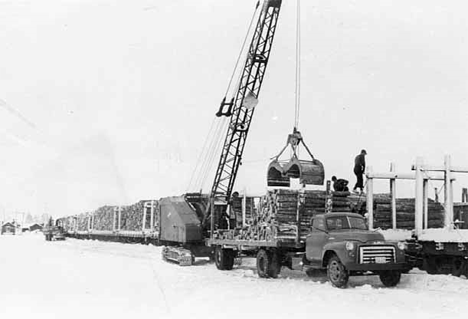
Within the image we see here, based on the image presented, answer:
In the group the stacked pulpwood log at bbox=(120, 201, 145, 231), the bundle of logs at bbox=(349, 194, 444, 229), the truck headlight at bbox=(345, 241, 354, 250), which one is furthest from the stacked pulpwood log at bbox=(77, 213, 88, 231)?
the truck headlight at bbox=(345, 241, 354, 250)

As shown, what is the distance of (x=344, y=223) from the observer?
47.6ft

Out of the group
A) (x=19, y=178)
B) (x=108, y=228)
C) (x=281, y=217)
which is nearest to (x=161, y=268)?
(x=281, y=217)

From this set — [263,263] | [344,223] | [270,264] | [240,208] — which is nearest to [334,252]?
[344,223]

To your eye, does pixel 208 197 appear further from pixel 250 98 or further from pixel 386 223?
pixel 386 223

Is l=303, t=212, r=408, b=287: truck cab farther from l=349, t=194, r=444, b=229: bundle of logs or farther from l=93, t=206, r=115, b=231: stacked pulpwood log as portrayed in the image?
l=93, t=206, r=115, b=231: stacked pulpwood log

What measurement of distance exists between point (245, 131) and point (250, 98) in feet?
4.63

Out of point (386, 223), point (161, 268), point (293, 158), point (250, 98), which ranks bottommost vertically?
point (161, 268)

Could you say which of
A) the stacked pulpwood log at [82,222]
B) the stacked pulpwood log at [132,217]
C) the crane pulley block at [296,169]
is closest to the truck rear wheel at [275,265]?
the crane pulley block at [296,169]

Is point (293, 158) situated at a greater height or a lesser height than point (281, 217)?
greater

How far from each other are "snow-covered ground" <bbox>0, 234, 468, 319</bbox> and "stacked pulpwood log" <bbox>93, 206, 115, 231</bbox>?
2516 centimetres

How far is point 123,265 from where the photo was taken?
20.1 m

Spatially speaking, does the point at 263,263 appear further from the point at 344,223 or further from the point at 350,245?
the point at 350,245

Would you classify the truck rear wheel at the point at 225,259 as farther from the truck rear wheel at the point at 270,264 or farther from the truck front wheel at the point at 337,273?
the truck front wheel at the point at 337,273

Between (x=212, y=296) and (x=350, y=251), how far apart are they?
3.19 metres
